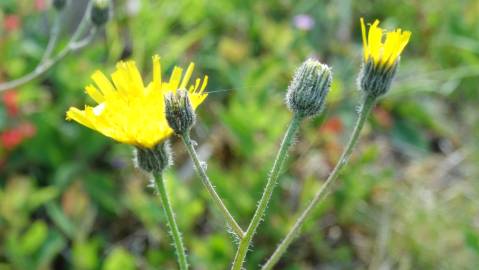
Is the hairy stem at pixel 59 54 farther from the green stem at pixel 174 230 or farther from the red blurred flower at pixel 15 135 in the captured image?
the green stem at pixel 174 230

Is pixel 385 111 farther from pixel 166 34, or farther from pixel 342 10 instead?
pixel 166 34

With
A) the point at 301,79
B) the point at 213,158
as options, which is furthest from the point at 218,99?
the point at 301,79

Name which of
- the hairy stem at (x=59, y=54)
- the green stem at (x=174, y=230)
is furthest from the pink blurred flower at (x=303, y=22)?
the green stem at (x=174, y=230)

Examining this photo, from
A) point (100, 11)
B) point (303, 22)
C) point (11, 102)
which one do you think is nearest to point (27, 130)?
point (11, 102)

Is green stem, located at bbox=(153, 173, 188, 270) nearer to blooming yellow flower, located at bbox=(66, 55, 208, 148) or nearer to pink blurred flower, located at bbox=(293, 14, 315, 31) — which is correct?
blooming yellow flower, located at bbox=(66, 55, 208, 148)

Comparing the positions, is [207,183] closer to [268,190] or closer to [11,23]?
[268,190]

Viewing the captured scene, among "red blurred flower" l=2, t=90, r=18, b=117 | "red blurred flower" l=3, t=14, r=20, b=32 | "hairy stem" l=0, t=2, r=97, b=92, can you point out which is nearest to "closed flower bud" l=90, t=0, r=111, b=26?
"hairy stem" l=0, t=2, r=97, b=92
